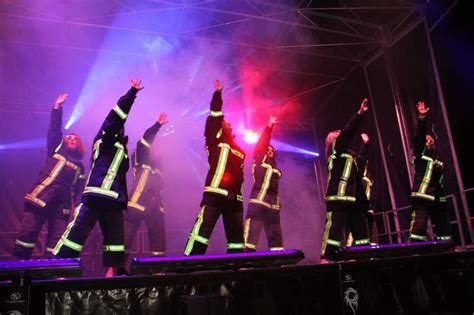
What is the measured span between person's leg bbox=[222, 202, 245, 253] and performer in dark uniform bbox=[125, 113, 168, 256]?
1.66m

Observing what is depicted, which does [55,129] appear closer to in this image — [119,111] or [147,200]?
[147,200]

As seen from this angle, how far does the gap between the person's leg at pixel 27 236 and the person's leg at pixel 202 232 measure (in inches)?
86.9

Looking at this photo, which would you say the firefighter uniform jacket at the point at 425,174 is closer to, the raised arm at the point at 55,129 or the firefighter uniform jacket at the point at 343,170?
the firefighter uniform jacket at the point at 343,170

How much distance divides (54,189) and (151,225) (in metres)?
1.31

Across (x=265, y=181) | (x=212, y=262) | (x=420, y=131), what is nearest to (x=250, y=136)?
(x=265, y=181)

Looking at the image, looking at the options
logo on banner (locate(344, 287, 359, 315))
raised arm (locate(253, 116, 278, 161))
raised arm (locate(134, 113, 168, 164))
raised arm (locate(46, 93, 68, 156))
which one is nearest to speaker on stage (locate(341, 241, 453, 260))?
logo on banner (locate(344, 287, 359, 315))

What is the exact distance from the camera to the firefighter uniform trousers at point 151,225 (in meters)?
5.38

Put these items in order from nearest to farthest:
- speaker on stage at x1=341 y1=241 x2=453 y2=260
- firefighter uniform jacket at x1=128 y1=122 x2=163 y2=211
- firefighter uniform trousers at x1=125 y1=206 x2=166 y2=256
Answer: speaker on stage at x1=341 y1=241 x2=453 y2=260 → firefighter uniform trousers at x1=125 y1=206 x2=166 y2=256 → firefighter uniform jacket at x1=128 y1=122 x2=163 y2=211

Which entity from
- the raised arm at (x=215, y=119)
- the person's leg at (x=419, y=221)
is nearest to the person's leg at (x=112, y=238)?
the raised arm at (x=215, y=119)

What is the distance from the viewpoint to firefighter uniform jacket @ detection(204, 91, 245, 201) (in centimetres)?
412

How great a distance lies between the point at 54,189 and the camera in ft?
16.9

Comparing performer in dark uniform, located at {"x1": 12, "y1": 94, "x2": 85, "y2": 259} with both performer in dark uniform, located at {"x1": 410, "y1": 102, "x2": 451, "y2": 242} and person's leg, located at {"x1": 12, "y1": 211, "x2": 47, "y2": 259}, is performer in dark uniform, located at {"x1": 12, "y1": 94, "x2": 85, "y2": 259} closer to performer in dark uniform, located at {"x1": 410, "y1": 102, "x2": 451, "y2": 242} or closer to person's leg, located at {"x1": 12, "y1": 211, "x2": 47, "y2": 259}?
person's leg, located at {"x1": 12, "y1": 211, "x2": 47, "y2": 259}

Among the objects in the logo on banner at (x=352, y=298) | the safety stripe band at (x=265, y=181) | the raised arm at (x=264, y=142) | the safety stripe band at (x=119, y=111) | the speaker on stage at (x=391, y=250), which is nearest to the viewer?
the logo on banner at (x=352, y=298)

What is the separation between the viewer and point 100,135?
402 centimetres
